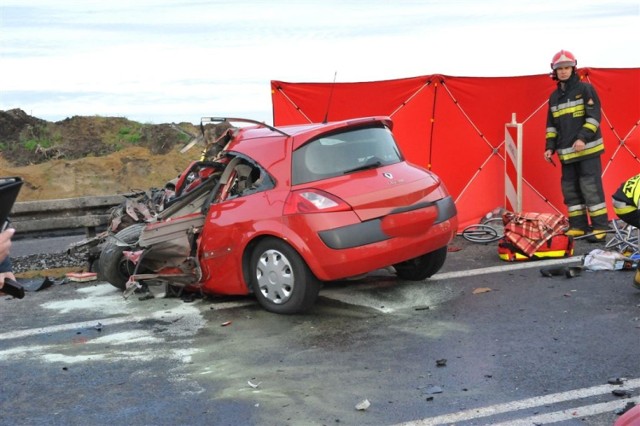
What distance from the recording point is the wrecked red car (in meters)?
6.85

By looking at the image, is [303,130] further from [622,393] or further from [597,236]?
[597,236]

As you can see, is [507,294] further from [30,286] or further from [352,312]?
[30,286]

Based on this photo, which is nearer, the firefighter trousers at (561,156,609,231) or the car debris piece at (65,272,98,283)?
the car debris piece at (65,272,98,283)

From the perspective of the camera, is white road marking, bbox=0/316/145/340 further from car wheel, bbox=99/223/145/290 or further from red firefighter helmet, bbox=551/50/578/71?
red firefighter helmet, bbox=551/50/578/71

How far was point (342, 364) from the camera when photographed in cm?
573

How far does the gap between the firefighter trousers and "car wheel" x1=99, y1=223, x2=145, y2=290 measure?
5542mm

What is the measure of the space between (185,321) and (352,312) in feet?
4.92

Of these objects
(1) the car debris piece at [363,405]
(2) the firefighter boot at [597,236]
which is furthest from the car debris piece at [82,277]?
(2) the firefighter boot at [597,236]

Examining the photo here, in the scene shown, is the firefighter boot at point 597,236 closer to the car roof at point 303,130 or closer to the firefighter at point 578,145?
the firefighter at point 578,145

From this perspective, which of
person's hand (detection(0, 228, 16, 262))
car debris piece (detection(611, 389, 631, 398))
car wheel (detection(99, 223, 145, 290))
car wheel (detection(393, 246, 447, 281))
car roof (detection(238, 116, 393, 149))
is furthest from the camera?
car wheel (detection(99, 223, 145, 290))

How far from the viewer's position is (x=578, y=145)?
33.5ft

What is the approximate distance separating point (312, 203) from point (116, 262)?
105 inches

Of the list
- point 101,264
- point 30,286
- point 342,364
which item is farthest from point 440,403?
point 30,286

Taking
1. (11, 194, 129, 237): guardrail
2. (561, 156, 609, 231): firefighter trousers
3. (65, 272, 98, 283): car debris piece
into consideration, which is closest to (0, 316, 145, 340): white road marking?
(65, 272, 98, 283): car debris piece
